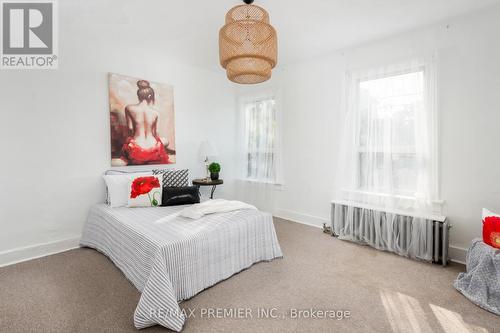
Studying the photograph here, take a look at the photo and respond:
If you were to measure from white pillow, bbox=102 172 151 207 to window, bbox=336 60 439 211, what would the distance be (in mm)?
2849

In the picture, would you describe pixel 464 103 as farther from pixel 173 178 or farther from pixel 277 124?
pixel 173 178

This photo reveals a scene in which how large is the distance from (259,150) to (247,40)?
108 inches

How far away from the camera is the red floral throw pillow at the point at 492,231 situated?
2139 millimetres

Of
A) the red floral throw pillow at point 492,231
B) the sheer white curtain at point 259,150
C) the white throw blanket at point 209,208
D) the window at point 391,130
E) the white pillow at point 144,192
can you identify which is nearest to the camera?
the red floral throw pillow at point 492,231

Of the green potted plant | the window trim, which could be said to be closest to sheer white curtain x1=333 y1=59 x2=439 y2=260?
the window trim

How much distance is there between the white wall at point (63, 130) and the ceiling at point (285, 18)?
6cm

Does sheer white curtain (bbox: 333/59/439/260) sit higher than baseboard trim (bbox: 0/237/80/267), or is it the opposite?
sheer white curtain (bbox: 333/59/439/260)

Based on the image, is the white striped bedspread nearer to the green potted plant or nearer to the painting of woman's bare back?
the painting of woman's bare back

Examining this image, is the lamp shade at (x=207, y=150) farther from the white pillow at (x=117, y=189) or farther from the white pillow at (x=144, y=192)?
the white pillow at (x=117, y=189)

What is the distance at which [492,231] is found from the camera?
85.5 inches

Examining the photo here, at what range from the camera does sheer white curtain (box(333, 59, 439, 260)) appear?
282 cm

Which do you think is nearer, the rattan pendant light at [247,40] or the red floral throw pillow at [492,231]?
the rattan pendant light at [247,40]

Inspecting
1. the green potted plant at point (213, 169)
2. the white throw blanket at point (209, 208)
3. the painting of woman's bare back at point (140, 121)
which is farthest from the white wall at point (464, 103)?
the painting of woman's bare back at point (140, 121)

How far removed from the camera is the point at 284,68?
4.24 m
